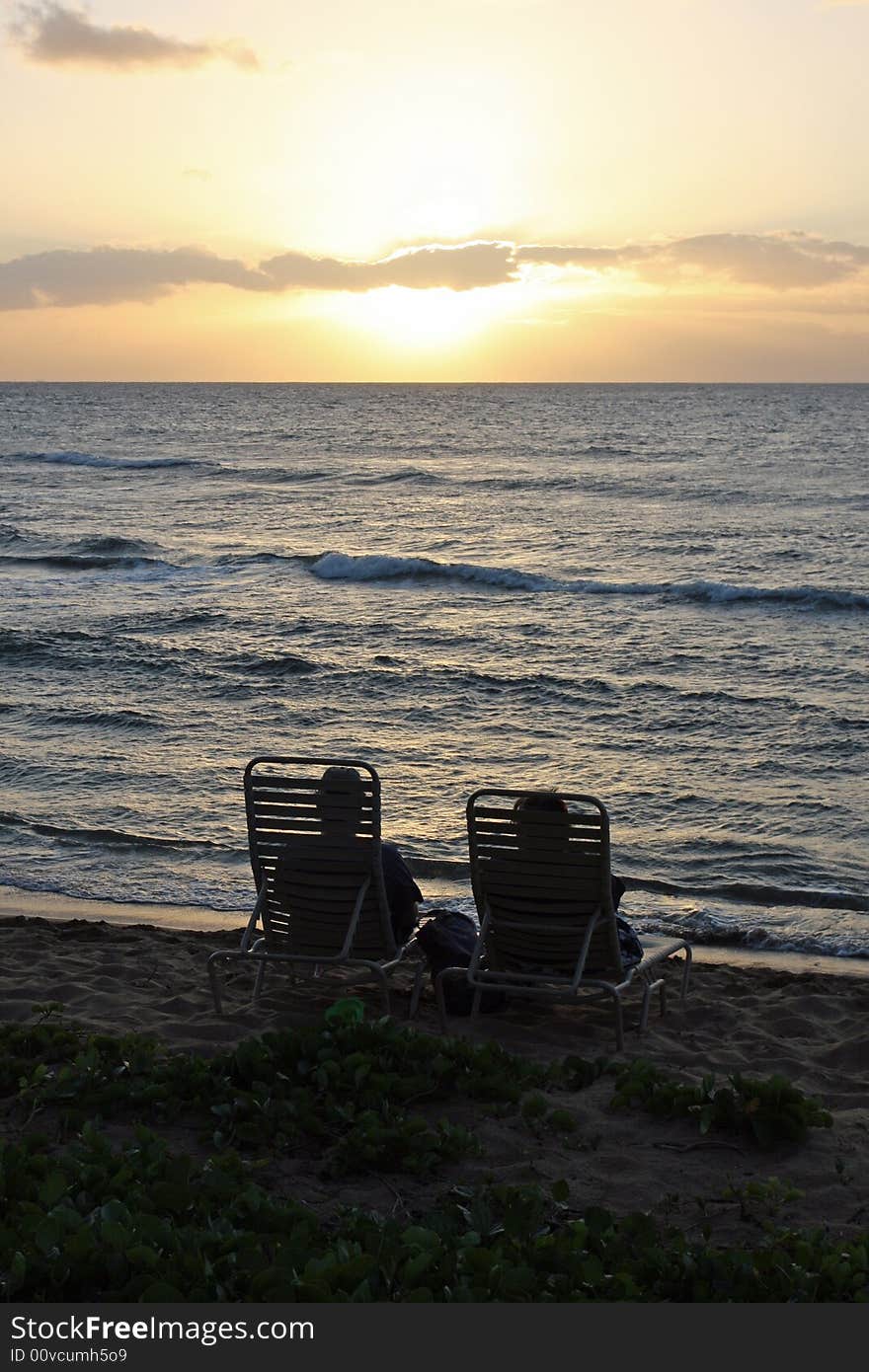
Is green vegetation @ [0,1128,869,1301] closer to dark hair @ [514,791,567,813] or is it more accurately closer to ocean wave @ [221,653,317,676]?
dark hair @ [514,791,567,813]

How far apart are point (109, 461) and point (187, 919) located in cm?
5252

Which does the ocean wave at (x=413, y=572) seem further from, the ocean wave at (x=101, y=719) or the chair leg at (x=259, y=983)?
the chair leg at (x=259, y=983)

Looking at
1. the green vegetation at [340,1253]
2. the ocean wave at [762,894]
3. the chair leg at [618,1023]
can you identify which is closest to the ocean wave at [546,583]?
the ocean wave at [762,894]

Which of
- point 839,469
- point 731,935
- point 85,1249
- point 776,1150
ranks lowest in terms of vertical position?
point 731,935

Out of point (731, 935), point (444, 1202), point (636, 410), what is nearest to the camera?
point (444, 1202)

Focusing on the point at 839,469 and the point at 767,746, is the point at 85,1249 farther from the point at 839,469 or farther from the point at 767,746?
the point at 839,469

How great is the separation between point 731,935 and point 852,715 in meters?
6.90

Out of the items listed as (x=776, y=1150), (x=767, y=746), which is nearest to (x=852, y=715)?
(x=767, y=746)

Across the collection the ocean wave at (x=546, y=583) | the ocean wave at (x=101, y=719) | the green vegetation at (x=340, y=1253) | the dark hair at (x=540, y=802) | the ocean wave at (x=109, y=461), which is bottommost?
the ocean wave at (x=101, y=719)

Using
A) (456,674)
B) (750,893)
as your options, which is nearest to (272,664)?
(456,674)

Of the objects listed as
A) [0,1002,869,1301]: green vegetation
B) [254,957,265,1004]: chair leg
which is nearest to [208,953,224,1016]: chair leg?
[254,957,265,1004]: chair leg

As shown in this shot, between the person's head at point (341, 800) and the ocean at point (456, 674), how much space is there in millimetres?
3391

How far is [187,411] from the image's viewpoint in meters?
98.6

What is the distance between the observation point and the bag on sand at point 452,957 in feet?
19.6
